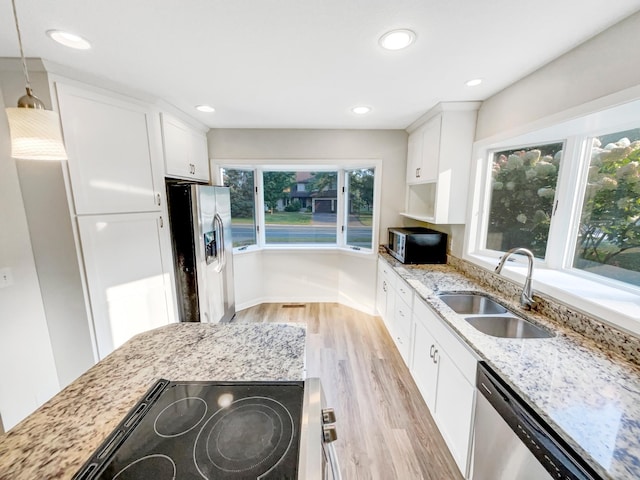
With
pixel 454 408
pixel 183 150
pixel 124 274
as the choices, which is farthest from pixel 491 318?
pixel 183 150

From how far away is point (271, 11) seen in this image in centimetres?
115

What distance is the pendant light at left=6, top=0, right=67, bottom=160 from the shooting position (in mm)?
922

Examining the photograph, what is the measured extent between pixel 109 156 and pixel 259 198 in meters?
1.98

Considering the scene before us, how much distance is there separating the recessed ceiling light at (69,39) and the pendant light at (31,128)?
43cm

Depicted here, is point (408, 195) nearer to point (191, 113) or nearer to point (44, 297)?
point (191, 113)

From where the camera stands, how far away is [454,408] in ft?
4.89

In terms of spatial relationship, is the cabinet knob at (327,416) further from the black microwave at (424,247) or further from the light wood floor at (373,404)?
the black microwave at (424,247)

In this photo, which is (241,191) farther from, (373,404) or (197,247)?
(373,404)

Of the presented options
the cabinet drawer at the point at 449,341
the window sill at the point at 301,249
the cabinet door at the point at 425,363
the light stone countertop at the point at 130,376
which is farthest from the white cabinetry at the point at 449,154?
the light stone countertop at the point at 130,376

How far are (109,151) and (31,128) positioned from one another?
111cm

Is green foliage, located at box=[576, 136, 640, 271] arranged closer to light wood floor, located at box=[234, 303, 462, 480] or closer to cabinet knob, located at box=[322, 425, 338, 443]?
light wood floor, located at box=[234, 303, 462, 480]

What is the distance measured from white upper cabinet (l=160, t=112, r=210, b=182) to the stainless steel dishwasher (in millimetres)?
2788

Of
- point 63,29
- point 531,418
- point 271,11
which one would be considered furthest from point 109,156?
point 531,418

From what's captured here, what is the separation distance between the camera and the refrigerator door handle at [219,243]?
109 inches
